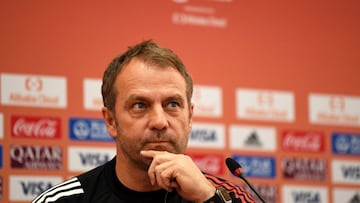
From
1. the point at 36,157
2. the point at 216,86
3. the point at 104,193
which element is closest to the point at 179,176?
the point at 104,193


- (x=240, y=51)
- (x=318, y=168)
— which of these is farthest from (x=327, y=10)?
(x=318, y=168)

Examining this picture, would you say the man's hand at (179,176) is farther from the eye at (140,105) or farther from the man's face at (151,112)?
the eye at (140,105)

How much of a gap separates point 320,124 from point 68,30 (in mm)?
1937

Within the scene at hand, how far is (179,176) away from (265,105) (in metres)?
2.21

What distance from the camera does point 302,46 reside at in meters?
4.71

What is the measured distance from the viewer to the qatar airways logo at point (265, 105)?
176 inches

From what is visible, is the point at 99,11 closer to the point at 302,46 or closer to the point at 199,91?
the point at 199,91

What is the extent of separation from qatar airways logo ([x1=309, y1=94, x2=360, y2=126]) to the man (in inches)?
82.2

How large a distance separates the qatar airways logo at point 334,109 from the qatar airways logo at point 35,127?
6.12ft

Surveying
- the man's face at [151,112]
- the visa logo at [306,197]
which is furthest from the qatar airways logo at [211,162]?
the man's face at [151,112]

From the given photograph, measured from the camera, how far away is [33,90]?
3920 millimetres

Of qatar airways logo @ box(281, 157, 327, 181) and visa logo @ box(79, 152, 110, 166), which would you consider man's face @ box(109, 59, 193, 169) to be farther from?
qatar airways logo @ box(281, 157, 327, 181)

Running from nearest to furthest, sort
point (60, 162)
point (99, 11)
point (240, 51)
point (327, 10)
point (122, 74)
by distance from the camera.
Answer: point (122, 74) < point (60, 162) < point (99, 11) < point (240, 51) < point (327, 10)

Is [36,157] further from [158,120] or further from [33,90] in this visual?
[158,120]
